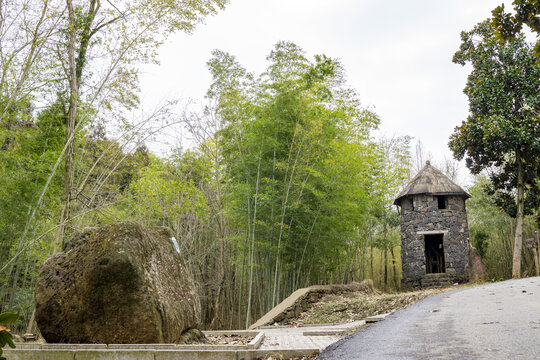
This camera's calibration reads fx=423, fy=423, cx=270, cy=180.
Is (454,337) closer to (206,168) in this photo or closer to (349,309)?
(349,309)

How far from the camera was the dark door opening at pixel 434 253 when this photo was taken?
15.0m

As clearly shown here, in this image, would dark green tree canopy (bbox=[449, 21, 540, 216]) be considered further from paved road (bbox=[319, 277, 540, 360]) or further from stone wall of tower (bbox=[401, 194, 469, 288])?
paved road (bbox=[319, 277, 540, 360])

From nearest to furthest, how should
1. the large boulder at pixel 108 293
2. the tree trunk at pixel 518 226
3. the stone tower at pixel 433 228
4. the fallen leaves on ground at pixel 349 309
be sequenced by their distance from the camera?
the large boulder at pixel 108 293
the fallen leaves on ground at pixel 349 309
the tree trunk at pixel 518 226
the stone tower at pixel 433 228

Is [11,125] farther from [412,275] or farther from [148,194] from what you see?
[412,275]

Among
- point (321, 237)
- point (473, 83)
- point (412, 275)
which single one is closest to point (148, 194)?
point (321, 237)

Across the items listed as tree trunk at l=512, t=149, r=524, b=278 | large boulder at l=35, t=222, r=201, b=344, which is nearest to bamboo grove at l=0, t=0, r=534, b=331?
large boulder at l=35, t=222, r=201, b=344

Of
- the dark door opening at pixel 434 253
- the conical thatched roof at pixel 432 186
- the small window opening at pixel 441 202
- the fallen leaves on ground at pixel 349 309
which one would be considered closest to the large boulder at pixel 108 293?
the fallen leaves on ground at pixel 349 309

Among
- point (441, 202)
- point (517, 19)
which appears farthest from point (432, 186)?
point (517, 19)

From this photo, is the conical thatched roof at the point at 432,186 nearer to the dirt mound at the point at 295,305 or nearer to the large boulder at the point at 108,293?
the dirt mound at the point at 295,305

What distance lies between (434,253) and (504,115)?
576cm

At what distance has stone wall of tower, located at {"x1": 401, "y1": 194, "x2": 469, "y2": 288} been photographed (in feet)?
40.9

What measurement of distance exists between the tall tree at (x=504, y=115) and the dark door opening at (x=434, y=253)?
10.7 feet

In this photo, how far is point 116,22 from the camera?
18.4 feet

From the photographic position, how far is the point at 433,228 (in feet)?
42.3
